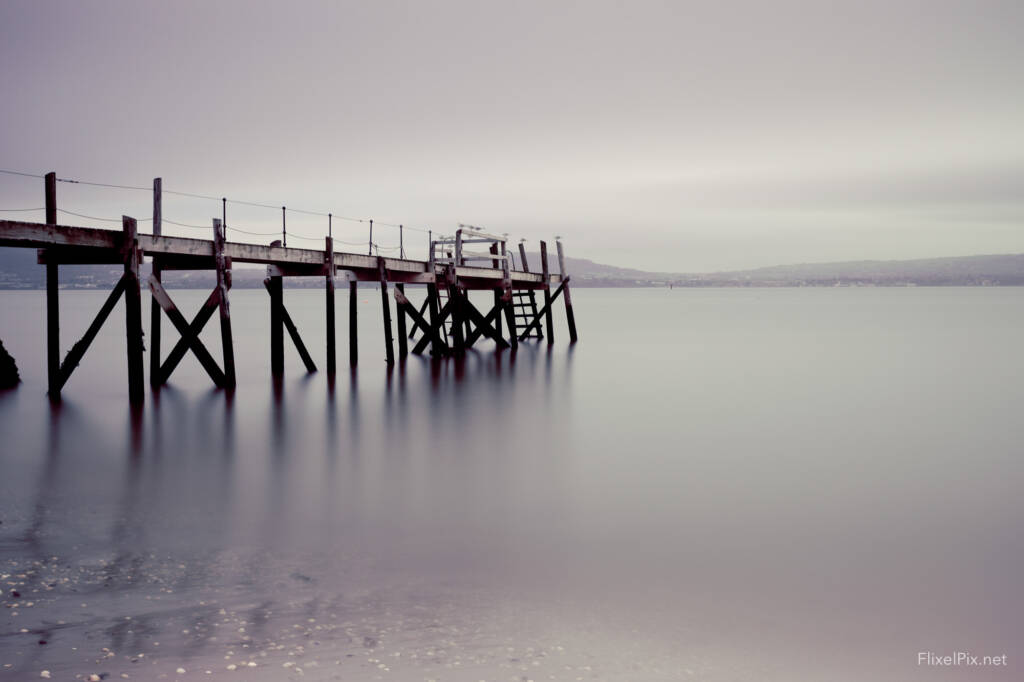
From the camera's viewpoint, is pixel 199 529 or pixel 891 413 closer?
pixel 199 529

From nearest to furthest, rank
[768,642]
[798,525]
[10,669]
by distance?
[10,669]
[768,642]
[798,525]

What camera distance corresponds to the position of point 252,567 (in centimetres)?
737

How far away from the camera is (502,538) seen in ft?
28.5

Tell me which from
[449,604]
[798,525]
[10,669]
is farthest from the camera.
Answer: [798,525]

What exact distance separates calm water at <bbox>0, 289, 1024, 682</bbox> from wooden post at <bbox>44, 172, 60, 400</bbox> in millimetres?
548

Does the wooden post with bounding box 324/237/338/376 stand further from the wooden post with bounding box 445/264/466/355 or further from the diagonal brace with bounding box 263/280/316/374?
the wooden post with bounding box 445/264/466/355

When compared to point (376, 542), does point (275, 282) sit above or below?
above

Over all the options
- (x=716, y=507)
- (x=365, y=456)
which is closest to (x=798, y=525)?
(x=716, y=507)

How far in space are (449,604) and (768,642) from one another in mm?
2203

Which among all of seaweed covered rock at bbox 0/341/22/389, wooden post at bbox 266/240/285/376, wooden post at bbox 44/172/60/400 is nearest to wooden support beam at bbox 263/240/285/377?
wooden post at bbox 266/240/285/376

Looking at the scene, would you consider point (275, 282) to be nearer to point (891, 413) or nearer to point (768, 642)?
point (891, 413)

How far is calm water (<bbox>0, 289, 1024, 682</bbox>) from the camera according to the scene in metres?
5.76

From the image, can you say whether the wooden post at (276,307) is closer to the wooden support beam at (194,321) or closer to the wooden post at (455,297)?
the wooden support beam at (194,321)

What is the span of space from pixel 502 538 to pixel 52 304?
11816 millimetres
